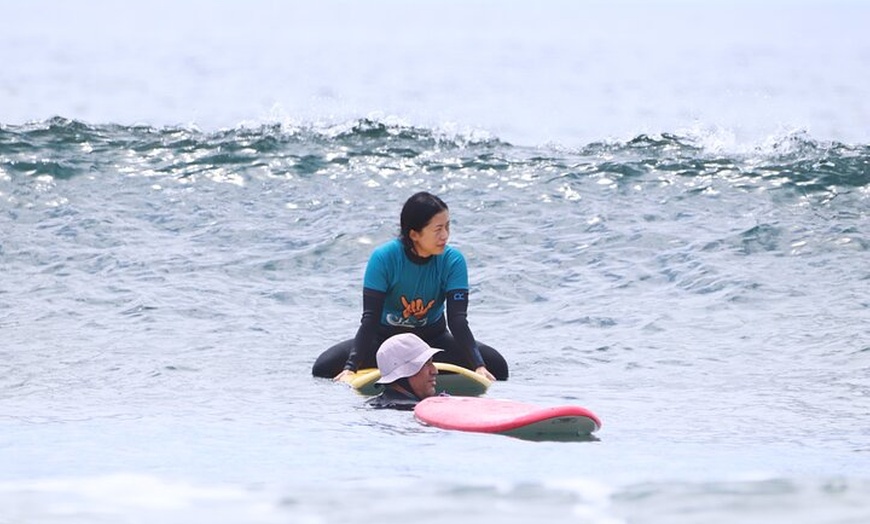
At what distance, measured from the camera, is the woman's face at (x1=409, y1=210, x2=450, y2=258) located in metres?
8.78

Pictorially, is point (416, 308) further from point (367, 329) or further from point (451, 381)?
point (451, 381)

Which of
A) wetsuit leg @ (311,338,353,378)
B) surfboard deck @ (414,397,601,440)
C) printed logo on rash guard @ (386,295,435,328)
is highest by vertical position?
printed logo on rash guard @ (386,295,435,328)

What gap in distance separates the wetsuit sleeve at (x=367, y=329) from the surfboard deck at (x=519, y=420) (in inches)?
63.2

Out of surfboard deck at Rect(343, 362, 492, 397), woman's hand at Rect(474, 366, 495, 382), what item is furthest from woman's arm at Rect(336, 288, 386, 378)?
woman's hand at Rect(474, 366, 495, 382)

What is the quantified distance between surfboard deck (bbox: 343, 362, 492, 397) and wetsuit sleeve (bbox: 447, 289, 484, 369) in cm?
21

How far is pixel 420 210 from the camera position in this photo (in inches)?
344

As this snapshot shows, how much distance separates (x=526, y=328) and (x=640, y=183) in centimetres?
652

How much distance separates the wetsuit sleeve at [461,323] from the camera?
913cm

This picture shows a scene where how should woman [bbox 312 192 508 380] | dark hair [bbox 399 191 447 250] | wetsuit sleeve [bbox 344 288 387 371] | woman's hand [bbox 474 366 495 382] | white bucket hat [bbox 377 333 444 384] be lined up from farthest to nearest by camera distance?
woman's hand [bbox 474 366 495 382], wetsuit sleeve [bbox 344 288 387 371], woman [bbox 312 192 508 380], dark hair [bbox 399 191 447 250], white bucket hat [bbox 377 333 444 384]

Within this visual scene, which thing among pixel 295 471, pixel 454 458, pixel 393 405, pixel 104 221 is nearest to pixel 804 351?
pixel 393 405

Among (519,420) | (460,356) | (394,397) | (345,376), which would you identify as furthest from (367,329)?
(519,420)

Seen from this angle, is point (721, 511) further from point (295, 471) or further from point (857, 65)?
point (857, 65)

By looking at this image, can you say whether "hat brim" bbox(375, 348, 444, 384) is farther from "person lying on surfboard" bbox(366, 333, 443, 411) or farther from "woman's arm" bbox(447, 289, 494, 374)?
"woman's arm" bbox(447, 289, 494, 374)

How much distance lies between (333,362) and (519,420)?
287 centimetres
